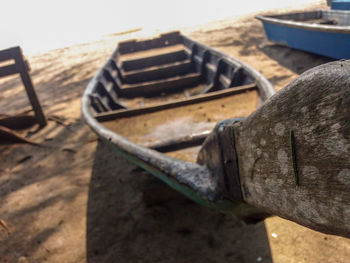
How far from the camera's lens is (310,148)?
735 mm

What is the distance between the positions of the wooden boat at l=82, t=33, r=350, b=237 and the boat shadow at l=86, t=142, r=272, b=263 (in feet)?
2.55

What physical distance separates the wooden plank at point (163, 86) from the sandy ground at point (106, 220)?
1212 millimetres

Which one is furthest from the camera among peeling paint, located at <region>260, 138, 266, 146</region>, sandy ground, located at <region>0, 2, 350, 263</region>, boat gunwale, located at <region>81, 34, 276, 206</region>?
sandy ground, located at <region>0, 2, 350, 263</region>

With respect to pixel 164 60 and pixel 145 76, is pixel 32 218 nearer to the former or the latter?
pixel 145 76

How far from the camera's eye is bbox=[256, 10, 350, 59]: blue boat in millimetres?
5436

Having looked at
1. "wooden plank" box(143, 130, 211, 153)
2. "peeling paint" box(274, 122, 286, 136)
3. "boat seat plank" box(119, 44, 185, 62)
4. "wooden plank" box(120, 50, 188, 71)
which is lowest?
"wooden plank" box(143, 130, 211, 153)

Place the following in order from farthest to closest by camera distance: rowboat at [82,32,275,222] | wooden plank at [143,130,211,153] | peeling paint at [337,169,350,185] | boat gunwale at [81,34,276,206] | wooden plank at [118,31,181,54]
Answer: wooden plank at [118,31,181,54] → wooden plank at [143,130,211,153] → rowboat at [82,32,275,222] → boat gunwale at [81,34,276,206] → peeling paint at [337,169,350,185]

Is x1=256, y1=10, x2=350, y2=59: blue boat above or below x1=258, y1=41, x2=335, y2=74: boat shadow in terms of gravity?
above

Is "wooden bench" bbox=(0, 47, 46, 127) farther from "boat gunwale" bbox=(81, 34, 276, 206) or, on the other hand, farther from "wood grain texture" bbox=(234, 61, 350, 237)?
"wood grain texture" bbox=(234, 61, 350, 237)

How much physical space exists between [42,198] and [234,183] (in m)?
3.27

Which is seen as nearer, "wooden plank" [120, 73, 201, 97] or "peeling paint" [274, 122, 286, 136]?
"peeling paint" [274, 122, 286, 136]

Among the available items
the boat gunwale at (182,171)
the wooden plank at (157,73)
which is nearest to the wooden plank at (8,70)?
the wooden plank at (157,73)

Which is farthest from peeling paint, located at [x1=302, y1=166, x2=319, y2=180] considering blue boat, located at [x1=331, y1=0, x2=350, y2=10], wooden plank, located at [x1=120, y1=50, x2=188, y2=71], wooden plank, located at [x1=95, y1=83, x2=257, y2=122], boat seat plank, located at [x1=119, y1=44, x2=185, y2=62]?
blue boat, located at [x1=331, y1=0, x2=350, y2=10]

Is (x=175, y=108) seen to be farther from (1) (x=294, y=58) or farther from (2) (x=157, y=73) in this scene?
(1) (x=294, y=58)
